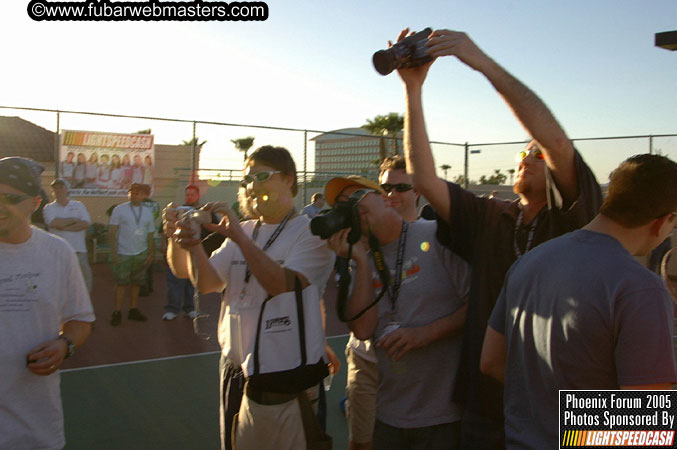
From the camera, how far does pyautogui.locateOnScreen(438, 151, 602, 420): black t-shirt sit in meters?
2.21

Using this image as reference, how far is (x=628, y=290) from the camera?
154cm

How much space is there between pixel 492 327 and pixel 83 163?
12.7m

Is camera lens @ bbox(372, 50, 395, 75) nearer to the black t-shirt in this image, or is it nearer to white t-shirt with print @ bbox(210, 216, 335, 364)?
the black t-shirt

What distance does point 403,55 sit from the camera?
215cm

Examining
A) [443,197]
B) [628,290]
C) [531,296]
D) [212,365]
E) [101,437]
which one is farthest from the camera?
[212,365]

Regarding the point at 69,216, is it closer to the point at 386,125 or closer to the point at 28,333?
the point at 28,333

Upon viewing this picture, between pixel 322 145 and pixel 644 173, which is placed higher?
pixel 322 145

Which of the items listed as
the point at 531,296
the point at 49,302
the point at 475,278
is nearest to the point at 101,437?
the point at 49,302

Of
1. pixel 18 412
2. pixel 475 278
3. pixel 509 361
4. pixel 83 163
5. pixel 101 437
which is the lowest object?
pixel 101 437

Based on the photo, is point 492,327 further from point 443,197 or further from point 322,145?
point 322,145

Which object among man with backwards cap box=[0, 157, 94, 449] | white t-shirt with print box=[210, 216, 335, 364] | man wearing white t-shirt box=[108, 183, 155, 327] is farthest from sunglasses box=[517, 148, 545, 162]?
man wearing white t-shirt box=[108, 183, 155, 327]

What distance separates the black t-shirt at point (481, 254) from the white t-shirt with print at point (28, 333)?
171 cm

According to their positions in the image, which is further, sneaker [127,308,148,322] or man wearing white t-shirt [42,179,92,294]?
sneaker [127,308,148,322]

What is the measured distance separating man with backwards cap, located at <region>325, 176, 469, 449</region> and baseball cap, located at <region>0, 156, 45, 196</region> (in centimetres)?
133
